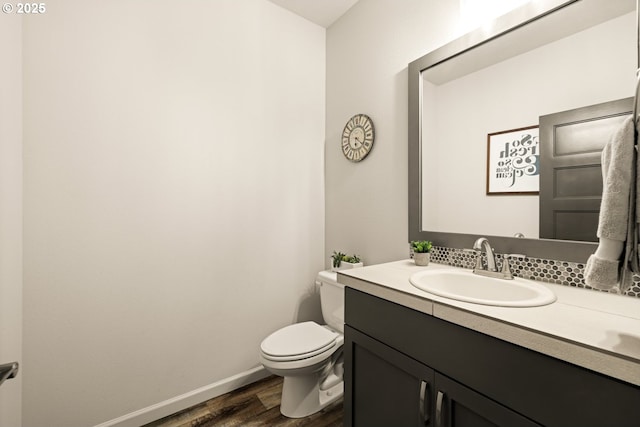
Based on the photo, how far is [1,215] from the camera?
1.00 meters

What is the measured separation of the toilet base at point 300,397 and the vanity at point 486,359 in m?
0.42

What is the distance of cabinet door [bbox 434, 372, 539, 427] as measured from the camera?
0.67m

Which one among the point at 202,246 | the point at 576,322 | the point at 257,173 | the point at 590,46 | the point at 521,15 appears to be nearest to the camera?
the point at 576,322

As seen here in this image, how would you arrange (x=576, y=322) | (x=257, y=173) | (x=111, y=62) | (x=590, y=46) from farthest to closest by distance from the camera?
1. (x=257, y=173)
2. (x=111, y=62)
3. (x=590, y=46)
4. (x=576, y=322)

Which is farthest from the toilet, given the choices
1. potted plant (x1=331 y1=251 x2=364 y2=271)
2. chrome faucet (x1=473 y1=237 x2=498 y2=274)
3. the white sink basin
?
chrome faucet (x1=473 y1=237 x2=498 y2=274)

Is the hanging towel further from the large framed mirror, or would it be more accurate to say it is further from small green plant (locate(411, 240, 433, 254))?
small green plant (locate(411, 240, 433, 254))

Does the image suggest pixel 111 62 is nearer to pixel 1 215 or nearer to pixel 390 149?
pixel 1 215

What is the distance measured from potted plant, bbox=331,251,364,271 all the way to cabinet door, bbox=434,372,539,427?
3.26 ft

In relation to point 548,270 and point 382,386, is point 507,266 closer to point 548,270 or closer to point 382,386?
point 548,270

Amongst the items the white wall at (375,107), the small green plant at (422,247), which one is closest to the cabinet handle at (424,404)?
the small green plant at (422,247)

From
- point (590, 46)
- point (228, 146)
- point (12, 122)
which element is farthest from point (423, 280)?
point (12, 122)

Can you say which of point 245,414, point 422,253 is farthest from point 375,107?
point 245,414

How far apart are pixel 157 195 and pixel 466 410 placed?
1632mm

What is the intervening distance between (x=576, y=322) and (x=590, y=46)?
944 mm
